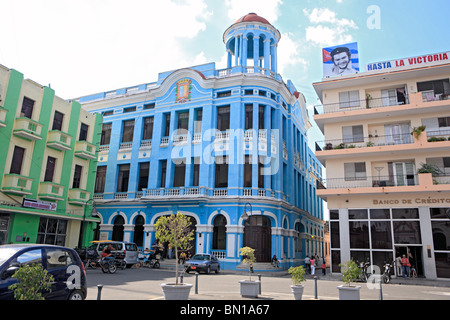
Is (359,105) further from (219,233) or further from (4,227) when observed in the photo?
(4,227)

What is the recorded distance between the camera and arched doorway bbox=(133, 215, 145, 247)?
31609 millimetres

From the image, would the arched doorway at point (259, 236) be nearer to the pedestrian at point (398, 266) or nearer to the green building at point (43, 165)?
the pedestrian at point (398, 266)

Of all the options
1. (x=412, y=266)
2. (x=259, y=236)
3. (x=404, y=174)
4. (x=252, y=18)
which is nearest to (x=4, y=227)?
(x=259, y=236)

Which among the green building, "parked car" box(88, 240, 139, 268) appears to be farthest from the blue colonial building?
"parked car" box(88, 240, 139, 268)

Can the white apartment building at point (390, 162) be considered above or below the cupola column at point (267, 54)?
below

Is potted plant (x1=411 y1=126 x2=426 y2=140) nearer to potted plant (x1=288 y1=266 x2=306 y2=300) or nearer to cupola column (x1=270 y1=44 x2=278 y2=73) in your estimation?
cupola column (x1=270 y1=44 x2=278 y2=73)

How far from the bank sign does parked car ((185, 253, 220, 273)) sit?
1916cm

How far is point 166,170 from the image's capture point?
32000 millimetres

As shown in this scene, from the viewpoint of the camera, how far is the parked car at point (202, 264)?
885 inches

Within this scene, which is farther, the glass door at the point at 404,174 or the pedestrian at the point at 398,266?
the glass door at the point at 404,174

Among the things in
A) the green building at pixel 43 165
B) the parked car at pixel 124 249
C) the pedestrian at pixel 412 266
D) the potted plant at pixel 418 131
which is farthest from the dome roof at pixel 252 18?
the pedestrian at pixel 412 266

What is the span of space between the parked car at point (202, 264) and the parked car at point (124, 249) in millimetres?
3980
